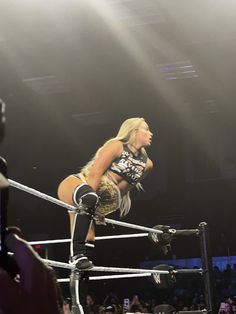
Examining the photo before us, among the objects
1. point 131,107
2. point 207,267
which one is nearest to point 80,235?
point 207,267

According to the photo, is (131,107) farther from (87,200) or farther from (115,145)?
(87,200)

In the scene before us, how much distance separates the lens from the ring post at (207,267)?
1.95m

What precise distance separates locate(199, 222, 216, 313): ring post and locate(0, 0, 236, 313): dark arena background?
2.81 meters

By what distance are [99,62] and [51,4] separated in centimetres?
122

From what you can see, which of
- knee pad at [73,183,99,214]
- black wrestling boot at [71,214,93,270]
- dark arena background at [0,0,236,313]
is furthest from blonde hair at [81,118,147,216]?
dark arena background at [0,0,236,313]

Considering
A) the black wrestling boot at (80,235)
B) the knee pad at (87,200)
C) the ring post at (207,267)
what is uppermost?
the knee pad at (87,200)

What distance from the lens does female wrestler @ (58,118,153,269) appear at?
6.48 feet

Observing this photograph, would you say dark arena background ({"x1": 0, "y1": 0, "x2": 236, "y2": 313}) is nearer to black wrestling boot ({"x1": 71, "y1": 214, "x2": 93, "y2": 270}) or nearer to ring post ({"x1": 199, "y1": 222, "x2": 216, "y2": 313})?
ring post ({"x1": 199, "y1": 222, "x2": 216, "y2": 313})

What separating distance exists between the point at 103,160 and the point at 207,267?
69cm

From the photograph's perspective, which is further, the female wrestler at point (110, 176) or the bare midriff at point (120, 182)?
the bare midriff at point (120, 182)

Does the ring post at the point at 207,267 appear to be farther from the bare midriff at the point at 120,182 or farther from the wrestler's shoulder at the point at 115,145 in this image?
the wrestler's shoulder at the point at 115,145

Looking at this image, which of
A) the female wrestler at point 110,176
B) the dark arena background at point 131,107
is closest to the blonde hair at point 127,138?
the female wrestler at point 110,176

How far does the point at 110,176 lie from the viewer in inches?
93.1

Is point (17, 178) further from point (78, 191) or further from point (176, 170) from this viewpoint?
point (78, 191)
